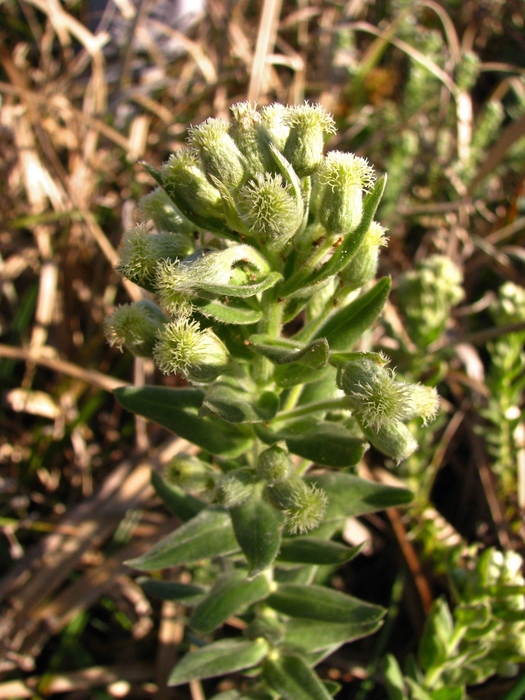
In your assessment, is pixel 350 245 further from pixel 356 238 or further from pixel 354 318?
pixel 354 318

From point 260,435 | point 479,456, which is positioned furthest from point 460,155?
point 260,435

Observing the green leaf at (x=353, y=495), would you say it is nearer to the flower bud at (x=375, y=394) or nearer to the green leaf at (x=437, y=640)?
the flower bud at (x=375, y=394)

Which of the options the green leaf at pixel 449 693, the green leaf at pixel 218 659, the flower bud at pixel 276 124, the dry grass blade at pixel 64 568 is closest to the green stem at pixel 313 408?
the flower bud at pixel 276 124

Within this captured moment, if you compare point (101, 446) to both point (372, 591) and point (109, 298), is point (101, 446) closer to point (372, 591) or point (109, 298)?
point (109, 298)

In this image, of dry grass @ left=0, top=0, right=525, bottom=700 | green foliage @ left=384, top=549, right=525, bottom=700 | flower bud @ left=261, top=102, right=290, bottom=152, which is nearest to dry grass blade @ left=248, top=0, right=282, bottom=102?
dry grass @ left=0, top=0, right=525, bottom=700

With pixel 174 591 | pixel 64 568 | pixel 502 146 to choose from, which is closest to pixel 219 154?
pixel 174 591

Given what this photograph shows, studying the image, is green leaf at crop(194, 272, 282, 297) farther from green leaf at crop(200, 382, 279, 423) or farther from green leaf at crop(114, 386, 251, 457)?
green leaf at crop(114, 386, 251, 457)
